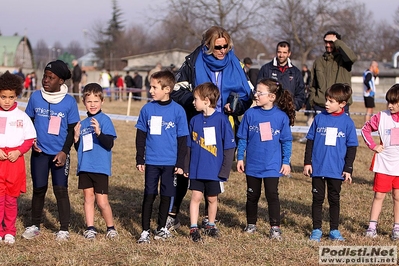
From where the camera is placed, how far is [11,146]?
239 inches

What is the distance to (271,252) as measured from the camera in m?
5.55

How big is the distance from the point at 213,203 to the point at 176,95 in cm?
127

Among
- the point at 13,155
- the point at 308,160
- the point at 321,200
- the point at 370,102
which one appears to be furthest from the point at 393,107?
the point at 370,102

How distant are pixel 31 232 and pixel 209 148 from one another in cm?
210

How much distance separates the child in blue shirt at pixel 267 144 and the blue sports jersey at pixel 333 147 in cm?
32

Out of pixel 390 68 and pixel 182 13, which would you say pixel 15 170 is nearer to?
pixel 182 13

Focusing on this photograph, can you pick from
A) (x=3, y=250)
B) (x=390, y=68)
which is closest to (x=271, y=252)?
(x=3, y=250)

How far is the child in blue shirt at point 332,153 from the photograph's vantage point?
636 centimetres

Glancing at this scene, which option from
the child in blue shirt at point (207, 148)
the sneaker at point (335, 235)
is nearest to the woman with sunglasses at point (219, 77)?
the child in blue shirt at point (207, 148)

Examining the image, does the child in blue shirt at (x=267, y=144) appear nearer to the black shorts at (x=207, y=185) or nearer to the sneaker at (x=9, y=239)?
the black shorts at (x=207, y=185)

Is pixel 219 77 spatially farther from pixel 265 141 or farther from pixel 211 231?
pixel 211 231

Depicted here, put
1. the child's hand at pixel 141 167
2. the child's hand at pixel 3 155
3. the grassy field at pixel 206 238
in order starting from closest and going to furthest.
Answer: the grassy field at pixel 206 238
the child's hand at pixel 3 155
the child's hand at pixel 141 167

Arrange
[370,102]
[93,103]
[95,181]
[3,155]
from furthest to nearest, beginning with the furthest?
1. [370,102]
2. [95,181]
3. [93,103]
4. [3,155]

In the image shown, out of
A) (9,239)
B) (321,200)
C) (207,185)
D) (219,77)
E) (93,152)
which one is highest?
(219,77)
